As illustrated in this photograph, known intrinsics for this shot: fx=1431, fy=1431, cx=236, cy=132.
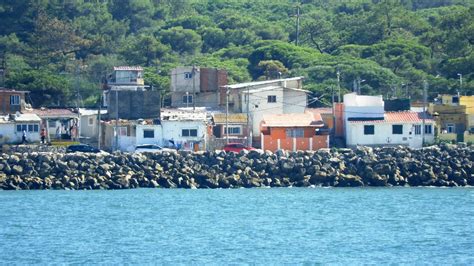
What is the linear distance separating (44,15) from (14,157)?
4704 cm

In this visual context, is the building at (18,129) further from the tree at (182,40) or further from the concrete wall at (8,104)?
the tree at (182,40)

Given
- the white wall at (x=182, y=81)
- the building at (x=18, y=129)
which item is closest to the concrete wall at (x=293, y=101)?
the white wall at (x=182, y=81)

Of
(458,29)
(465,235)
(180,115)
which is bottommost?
(465,235)

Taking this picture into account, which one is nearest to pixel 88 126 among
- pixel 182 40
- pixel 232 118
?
pixel 232 118

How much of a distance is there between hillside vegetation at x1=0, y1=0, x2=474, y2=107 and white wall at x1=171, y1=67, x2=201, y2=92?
4.41m

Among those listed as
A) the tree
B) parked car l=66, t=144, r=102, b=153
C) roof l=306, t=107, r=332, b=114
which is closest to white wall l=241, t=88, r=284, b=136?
roof l=306, t=107, r=332, b=114

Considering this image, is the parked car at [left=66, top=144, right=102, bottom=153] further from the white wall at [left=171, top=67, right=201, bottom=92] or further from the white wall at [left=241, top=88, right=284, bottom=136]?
the white wall at [left=171, top=67, right=201, bottom=92]

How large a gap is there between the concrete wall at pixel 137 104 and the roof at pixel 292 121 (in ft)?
20.0

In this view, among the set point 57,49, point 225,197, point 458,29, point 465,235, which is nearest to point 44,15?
point 57,49

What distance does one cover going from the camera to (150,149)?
6612cm

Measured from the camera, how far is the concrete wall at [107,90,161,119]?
234ft

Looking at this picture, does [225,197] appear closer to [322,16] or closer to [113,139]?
[113,139]

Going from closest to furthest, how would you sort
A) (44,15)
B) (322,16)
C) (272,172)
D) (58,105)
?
(272,172) < (58,105) < (44,15) < (322,16)

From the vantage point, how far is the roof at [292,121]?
67.4 meters
